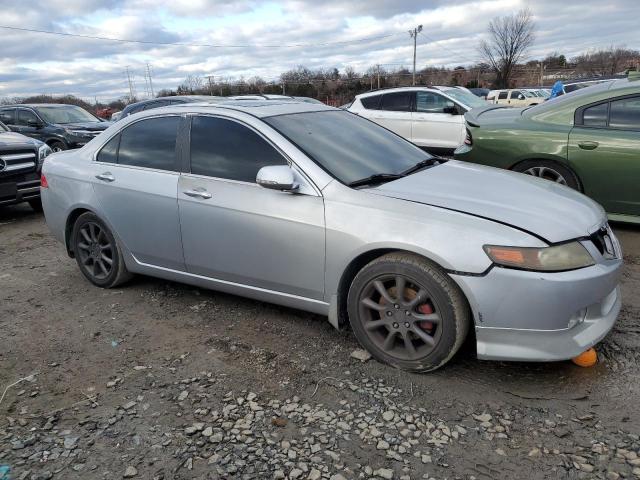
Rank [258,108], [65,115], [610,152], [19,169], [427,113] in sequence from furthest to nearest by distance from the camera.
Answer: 1. [65,115]
2. [427,113]
3. [19,169]
4. [610,152]
5. [258,108]

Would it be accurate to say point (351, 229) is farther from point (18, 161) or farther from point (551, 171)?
point (18, 161)

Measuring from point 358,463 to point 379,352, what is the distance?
868 millimetres

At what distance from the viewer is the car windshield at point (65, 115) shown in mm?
12484

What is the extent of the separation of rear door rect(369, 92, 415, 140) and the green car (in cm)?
455

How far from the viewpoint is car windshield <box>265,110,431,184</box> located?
343 centimetres

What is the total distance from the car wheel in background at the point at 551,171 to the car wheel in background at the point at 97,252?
419cm

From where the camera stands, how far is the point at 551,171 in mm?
5543

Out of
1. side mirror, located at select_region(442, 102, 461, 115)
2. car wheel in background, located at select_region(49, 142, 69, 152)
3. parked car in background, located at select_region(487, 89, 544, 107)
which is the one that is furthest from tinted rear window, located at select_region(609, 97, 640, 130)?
parked car in background, located at select_region(487, 89, 544, 107)

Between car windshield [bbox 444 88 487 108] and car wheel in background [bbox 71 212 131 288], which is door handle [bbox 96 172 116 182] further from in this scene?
car windshield [bbox 444 88 487 108]

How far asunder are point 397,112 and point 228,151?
7559 mm

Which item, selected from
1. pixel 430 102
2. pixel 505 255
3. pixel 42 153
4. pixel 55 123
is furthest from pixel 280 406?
pixel 55 123

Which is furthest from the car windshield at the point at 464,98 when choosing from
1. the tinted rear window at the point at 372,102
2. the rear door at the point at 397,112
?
the tinted rear window at the point at 372,102

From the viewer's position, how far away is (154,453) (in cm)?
248

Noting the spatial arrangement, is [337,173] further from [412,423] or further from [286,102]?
[412,423]
